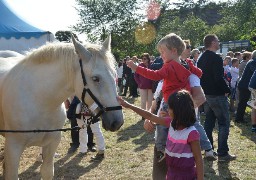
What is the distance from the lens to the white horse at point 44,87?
312 centimetres

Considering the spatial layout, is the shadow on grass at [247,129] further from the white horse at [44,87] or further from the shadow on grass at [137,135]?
the white horse at [44,87]

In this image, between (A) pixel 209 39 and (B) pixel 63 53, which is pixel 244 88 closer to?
(A) pixel 209 39

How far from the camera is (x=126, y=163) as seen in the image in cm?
587

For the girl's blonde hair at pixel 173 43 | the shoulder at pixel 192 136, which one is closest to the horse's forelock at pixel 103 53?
the girl's blonde hair at pixel 173 43

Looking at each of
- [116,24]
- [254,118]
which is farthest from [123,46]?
[254,118]

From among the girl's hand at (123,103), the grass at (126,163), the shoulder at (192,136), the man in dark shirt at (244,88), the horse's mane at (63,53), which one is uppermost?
the horse's mane at (63,53)

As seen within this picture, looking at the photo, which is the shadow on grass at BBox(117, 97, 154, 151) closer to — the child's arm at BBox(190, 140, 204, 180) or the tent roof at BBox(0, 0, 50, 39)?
the tent roof at BBox(0, 0, 50, 39)

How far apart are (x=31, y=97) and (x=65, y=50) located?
561 millimetres

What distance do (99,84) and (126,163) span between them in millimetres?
3088

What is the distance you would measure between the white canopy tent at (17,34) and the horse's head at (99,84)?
5414 millimetres

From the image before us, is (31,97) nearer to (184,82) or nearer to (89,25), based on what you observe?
(184,82)

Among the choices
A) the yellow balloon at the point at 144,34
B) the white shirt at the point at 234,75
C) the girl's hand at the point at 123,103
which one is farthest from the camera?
the yellow balloon at the point at 144,34

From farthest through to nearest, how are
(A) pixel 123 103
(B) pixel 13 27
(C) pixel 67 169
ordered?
(B) pixel 13 27 → (C) pixel 67 169 → (A) pixel 123 103

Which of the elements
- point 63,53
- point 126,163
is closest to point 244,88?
point 126,163
